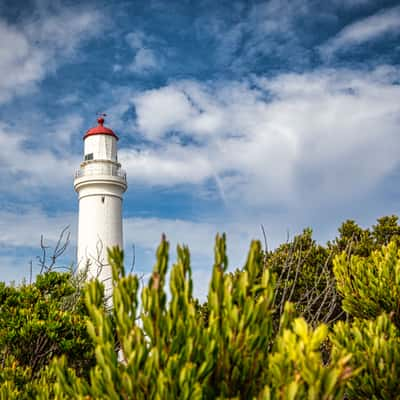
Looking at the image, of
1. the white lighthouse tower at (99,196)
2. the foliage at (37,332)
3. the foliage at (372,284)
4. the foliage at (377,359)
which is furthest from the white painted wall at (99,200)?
the foliage at (377,359)

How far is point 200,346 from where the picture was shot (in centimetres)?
336

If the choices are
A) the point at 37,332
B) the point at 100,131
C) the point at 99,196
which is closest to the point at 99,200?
the point at 99,196

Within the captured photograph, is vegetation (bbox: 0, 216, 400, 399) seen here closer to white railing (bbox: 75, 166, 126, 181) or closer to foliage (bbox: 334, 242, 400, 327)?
foliage (bbox: 334, 242, 400, 327)

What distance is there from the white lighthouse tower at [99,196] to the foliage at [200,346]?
69.3 feet

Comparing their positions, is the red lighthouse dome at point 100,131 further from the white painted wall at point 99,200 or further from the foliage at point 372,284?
the foliage at point 372,284

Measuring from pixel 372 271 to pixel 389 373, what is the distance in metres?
2.08

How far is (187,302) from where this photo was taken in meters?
3.49

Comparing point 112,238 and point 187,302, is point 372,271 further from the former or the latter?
point 112,238

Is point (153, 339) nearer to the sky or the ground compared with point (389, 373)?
nearer to the sky

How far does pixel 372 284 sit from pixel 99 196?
20795 millimetres

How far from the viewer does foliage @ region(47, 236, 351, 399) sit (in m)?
3.11

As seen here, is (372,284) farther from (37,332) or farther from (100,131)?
(100,131)

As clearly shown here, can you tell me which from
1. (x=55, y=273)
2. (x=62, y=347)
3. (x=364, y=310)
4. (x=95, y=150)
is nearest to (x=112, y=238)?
(x=95, y=150)

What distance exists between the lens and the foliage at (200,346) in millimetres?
3107
